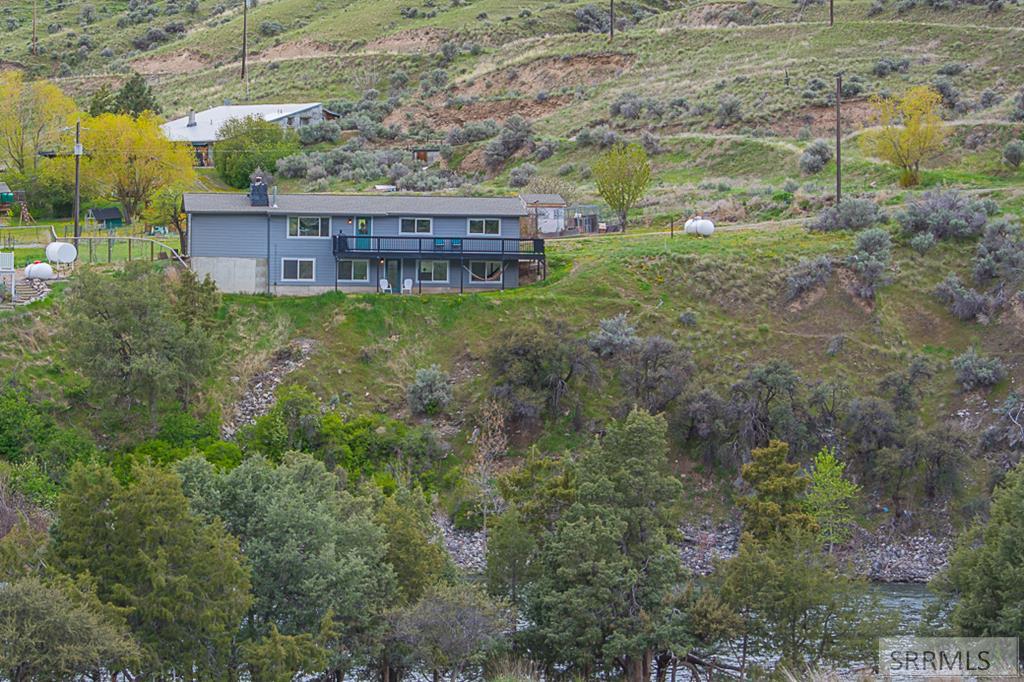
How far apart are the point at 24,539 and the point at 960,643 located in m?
19.4

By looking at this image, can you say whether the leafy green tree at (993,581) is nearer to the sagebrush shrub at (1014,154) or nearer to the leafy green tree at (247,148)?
the sagebrush shrub at (1014,154)

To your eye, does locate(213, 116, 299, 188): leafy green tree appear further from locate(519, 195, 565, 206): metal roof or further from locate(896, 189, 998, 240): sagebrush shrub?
locate(896, 189, 998, 240): sagebrush shrub

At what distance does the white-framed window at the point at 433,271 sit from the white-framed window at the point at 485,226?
1.78 metres

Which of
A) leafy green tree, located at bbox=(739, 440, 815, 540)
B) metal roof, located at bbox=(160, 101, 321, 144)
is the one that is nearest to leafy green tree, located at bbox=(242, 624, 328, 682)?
leafy green tree, located at bbox=(739, 440, 815, 540)

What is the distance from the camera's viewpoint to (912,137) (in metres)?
73.8

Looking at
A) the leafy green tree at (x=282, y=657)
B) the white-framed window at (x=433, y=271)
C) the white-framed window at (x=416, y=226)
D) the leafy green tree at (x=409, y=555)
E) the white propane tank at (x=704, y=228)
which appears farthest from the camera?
the white propane tank at (x=704, y=228)

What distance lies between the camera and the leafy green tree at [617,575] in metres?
32.5

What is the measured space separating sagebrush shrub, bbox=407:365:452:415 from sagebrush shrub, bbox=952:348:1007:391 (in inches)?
729

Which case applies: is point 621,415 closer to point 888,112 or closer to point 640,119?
point 888,112

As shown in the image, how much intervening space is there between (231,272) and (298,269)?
2.69 metres

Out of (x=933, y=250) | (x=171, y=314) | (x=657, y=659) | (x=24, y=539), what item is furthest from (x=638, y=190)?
(x=24, y=539)

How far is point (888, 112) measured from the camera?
76.7 meters

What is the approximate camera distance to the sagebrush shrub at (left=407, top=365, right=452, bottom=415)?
54031 mm

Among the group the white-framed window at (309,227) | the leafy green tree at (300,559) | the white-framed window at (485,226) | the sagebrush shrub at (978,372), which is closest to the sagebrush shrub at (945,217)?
the sagebrush shrub at (978,372)
